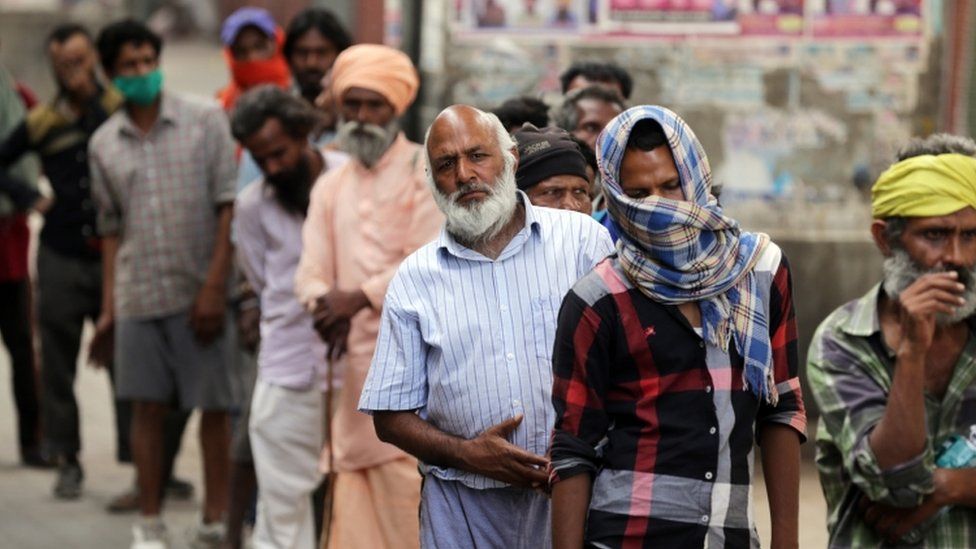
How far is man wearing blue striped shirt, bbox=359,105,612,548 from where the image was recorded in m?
4.21

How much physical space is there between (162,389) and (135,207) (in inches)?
31.4

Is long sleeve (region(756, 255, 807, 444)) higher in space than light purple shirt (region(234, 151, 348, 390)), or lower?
higher

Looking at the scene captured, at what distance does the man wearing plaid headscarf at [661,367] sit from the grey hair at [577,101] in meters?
2.44

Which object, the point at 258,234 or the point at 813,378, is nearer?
the point at 813,378

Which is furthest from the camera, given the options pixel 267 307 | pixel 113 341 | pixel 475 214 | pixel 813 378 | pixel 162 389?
pixel 113 341

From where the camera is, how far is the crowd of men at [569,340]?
12.2ft

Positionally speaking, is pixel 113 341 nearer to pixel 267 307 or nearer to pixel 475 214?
pixel 267 307

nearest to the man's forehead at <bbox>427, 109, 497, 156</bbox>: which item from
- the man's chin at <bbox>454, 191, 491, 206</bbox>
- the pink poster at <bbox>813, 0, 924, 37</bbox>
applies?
the man's chin at <bbox>454, 191, 491, 206</bbox>

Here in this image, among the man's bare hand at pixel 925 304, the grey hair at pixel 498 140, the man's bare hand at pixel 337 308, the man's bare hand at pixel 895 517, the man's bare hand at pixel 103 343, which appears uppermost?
the grey hair at pixel 498 140

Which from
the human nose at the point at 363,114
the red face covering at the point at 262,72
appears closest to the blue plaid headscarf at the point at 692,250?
the human nose at the point at 363,114

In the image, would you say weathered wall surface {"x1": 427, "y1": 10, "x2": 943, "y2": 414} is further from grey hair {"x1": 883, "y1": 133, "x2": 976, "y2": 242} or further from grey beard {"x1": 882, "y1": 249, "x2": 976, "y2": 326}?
grey beard {"x1": 882, "y1": 249, "x2": 976, "y2": 326}

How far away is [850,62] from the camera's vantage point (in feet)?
28.4

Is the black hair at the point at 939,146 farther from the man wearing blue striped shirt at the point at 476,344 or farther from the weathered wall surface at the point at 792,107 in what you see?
the weathered wall surface at the point at 792,107

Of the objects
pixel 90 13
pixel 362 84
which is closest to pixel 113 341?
pixel 362 84
